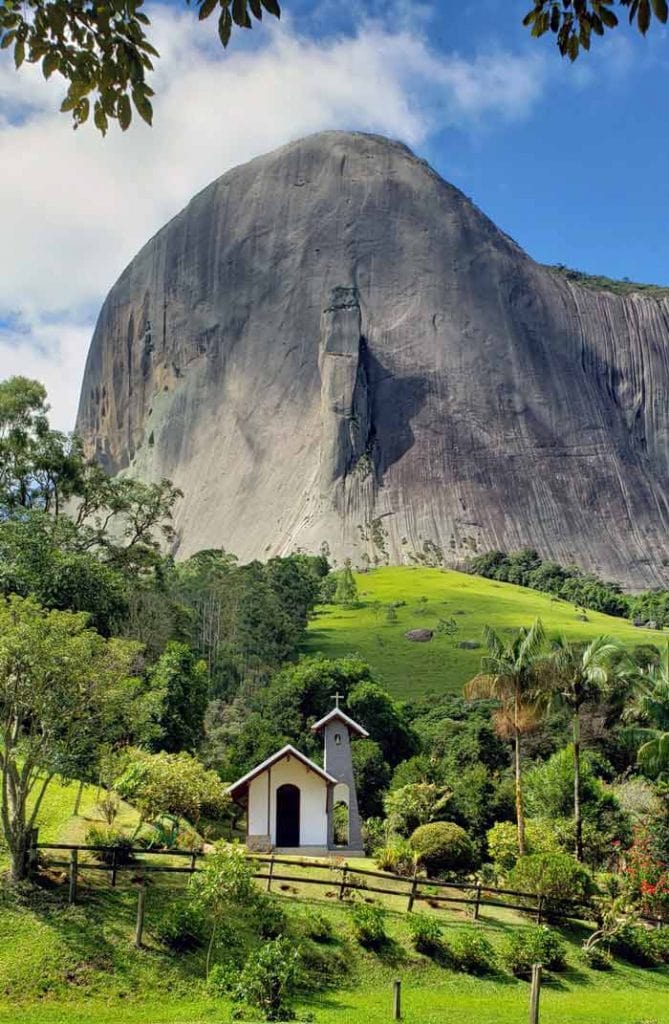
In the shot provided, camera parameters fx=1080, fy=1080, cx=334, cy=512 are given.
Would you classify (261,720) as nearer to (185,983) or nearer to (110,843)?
(110,843)

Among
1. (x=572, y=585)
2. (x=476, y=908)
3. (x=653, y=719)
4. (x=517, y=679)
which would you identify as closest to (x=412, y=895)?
(x=476, y=908)

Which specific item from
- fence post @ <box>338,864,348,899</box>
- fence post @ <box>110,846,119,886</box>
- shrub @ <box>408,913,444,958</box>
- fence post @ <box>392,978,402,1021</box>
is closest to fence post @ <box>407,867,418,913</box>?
fence post @ <box>338,864,348,899</box>

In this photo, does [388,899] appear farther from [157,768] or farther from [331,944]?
[157,768]

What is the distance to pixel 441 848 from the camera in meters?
27.2

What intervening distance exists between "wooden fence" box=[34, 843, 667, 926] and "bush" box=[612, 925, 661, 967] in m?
1.18

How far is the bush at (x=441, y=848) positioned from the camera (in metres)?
27.1

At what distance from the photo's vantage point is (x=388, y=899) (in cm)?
2433

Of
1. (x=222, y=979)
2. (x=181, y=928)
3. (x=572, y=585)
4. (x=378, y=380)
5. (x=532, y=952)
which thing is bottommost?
(x=532, y=952)

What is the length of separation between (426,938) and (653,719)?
11.3 m

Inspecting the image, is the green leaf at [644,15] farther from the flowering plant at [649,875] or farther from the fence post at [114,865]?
the flowering plant at [649,875]

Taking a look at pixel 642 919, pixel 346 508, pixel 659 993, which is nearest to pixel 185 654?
pixel 642 919

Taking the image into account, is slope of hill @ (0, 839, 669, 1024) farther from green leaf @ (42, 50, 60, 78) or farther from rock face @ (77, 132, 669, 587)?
rock face @ (77, 132, 669, 587)

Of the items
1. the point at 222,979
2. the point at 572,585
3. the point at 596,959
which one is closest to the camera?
the point at 222,979

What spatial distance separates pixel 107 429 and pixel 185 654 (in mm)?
124121
